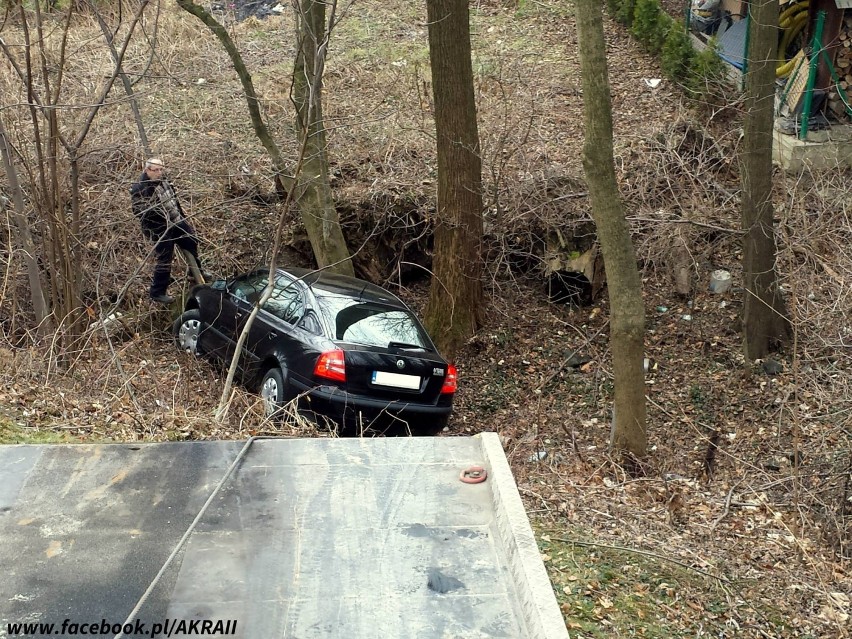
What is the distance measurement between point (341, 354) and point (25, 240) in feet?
13.6

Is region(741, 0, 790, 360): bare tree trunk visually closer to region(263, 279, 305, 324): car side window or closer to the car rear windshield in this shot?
the car rear windshield

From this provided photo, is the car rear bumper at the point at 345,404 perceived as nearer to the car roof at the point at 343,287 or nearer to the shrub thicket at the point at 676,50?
the car roof at the point at 343,287

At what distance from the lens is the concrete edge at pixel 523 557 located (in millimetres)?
3418

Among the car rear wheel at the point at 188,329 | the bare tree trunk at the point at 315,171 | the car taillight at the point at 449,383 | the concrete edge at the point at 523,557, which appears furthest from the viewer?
the bare tree trunk at the point at 315,171

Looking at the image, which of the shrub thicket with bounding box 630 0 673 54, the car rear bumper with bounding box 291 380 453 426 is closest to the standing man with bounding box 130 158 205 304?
the car rear bumper with bounding box 291 380 453 426

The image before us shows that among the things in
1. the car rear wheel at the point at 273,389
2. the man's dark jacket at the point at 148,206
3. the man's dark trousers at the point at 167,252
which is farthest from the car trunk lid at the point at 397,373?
the man's dark trousers at the point at 167,252

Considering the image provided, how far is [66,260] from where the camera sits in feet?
31.1

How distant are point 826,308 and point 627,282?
109 inches

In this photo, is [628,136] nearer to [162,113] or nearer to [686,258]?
[686,258]

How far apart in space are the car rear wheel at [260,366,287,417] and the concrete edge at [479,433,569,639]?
12.2 feet

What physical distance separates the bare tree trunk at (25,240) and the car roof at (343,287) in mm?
2862

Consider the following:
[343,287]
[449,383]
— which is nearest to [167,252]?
[343,287]

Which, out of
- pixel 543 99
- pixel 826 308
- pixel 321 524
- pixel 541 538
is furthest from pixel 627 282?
pixel 543 99

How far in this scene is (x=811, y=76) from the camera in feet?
41.5
